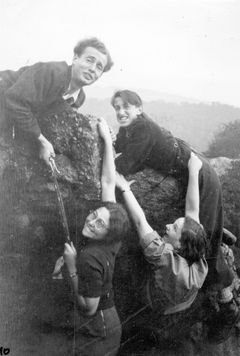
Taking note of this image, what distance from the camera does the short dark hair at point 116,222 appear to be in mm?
3779

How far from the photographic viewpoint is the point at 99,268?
372 cm

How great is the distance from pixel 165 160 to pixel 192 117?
5.29 ft

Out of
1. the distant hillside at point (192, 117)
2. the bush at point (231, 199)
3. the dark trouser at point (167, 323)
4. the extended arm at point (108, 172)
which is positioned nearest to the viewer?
the extended arm at point (108, 172)

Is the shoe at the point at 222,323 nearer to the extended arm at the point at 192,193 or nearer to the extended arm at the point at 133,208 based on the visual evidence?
the extended arm at the point at 192,193

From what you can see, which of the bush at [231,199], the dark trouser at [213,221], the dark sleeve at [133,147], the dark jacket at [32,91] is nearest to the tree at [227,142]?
the bush at [231,199]

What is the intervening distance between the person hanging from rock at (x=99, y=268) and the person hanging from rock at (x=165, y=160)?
18 cm

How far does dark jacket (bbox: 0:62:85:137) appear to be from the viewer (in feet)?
11.9

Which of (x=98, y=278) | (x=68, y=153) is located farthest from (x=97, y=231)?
(x=68, y=153)

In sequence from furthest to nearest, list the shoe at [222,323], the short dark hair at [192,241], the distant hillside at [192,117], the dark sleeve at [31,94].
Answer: the distant hillside at [192,117]
the shoe at [222,323]
the short dark hair at [192,241]
the dark sleeve at [31,94]

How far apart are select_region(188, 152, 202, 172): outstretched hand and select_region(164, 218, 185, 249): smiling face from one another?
1.50 feet

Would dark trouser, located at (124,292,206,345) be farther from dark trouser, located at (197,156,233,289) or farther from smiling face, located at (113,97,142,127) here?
smiling face, located at (113,97,142,127)

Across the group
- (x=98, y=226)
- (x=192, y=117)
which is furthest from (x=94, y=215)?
(x=192, y=117)

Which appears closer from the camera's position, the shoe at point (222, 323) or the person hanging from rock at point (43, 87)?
the person hanging from rock at point (43, 87)

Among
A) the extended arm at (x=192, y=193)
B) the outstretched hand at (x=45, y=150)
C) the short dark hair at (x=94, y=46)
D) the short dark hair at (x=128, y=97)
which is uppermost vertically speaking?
the short dark hair at (x=94, y=46)
